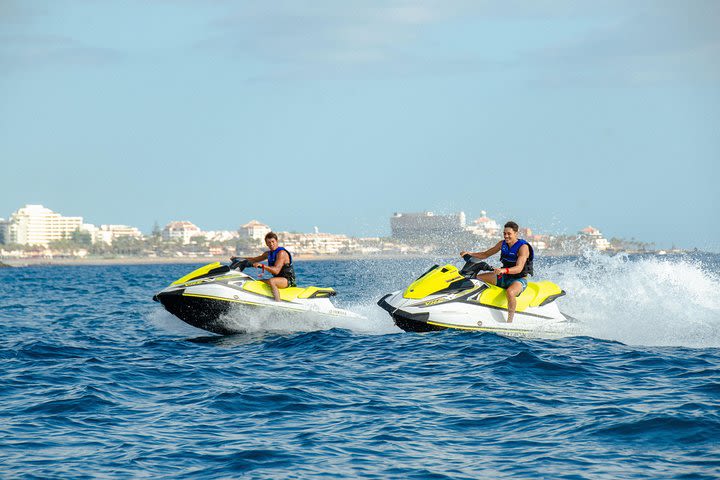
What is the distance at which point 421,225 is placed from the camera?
124312 millimetres

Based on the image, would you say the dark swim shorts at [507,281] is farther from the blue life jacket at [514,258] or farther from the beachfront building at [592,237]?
the beachfront building at [592,237]

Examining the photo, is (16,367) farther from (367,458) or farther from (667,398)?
(667,398)

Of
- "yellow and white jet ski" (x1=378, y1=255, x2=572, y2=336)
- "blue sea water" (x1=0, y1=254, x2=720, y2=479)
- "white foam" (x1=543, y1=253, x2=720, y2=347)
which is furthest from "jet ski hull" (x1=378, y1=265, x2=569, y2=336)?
"white foam" (x1=543, y1=253, x2=720, y2=347)

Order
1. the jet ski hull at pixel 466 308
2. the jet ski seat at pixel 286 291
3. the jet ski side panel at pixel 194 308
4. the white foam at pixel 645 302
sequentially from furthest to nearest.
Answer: the jet ski seat at pixel 286 291, the jet ski side panel at pixel 194 308, the white foam at pixel 645 302, the jet ski hull at pixel 466 308

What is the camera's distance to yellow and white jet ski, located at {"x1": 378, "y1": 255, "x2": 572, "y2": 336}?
499 inches

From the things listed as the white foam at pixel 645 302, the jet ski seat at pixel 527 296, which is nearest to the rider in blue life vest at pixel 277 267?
the jet ski seat at pixel 527 296

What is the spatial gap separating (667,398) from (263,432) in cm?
392

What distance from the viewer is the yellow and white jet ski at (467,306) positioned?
12673mm

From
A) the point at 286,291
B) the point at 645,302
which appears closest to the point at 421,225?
the point at 645,302

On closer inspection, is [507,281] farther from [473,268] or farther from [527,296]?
[473,268]

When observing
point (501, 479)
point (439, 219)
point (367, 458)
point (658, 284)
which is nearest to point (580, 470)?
point (501, 479)

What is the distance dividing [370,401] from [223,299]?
5198 mm

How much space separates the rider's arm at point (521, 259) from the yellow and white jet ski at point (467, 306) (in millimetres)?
384

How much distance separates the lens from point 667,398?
8734 millimetres
